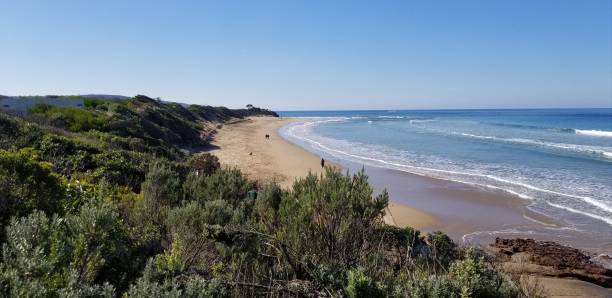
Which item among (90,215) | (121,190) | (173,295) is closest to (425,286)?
(173,295)

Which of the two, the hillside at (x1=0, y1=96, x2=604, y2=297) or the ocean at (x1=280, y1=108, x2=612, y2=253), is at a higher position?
the hillside at (x1=0, y1=96, x2=604, y2=297)

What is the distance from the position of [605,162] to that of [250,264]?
2893 centimetres

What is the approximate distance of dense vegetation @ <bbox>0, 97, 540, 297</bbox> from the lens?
309cm

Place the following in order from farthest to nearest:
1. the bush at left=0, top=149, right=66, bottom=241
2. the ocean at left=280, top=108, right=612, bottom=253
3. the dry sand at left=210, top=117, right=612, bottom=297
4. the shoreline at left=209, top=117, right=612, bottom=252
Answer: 1. the ocean at left=280, top=108, right=612, bottom=253
2. the shoreline at left=209, top=117, right=612, bottom=252
3. the dry sand at left=210, top=117, right=612, bottom=297
4. the bush at left=0, top=149, right=66, bottom=241

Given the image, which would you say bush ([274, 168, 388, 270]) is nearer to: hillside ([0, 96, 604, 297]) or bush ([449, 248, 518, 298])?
hillside ([0, 96, 604, 297])

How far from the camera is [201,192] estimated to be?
8672 mm

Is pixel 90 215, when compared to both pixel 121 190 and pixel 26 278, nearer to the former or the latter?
pixel 26 278

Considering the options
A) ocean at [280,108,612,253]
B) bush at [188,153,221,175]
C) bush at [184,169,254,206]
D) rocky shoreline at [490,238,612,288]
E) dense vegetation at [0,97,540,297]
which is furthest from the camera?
bush at [188,153,221,175]

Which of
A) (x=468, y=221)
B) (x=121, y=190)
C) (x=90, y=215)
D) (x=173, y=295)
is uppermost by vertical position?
(x=90, y=215)

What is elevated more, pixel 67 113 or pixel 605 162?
pixel 67 113

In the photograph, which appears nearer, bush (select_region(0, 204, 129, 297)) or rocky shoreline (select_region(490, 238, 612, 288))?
bush (select_region(0, 204, 129, 297))

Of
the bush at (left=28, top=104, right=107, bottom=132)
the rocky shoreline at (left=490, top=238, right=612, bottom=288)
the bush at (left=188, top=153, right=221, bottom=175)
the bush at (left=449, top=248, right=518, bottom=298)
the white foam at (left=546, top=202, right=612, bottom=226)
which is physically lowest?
the rocky shoreline at (left=490, top=238, right=612, bottom=288)

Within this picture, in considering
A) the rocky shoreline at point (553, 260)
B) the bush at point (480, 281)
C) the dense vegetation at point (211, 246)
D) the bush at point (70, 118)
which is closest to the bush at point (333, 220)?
the dense vegetation at point (211, 246)

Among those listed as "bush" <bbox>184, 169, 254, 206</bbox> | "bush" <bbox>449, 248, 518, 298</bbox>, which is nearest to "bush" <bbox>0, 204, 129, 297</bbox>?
"bush" <bbox>449, 248, 518, 298</bbox>
